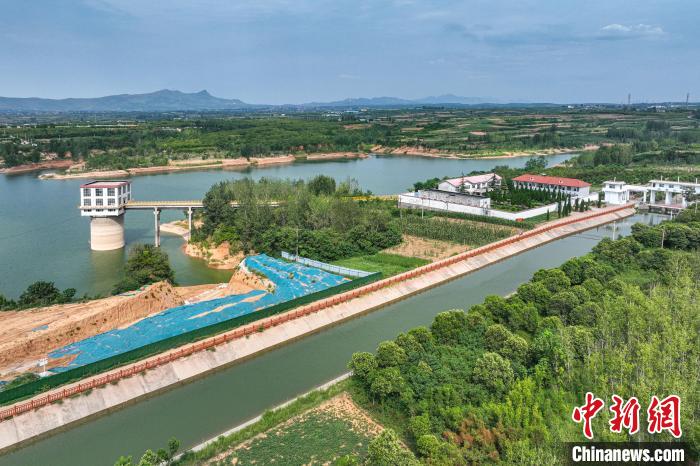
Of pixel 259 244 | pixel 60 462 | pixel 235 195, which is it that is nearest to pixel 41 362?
pixel 60 462

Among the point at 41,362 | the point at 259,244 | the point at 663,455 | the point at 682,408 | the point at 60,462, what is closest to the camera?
the point at 663,455

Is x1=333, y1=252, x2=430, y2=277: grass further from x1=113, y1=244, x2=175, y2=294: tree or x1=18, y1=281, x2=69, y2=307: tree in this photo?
x1=18, y1=281, x2=69, y2=307: tree

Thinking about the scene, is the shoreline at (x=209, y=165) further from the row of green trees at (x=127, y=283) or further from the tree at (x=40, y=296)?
the tree at (x=40, y=296)

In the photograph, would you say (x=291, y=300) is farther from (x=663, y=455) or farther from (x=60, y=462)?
(x=663, y=455)

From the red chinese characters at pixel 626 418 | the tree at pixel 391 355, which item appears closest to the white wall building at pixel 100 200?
the tree at pixel 391 355

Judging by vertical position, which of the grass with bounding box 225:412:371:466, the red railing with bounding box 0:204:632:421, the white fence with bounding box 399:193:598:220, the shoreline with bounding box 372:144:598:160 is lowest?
the grass with bounding box 225:412:371:466

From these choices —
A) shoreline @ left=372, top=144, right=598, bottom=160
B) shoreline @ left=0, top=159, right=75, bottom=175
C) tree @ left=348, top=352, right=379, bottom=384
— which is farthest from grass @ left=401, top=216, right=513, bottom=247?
shoreline @ left=0, top=159, right=75, bottom=175

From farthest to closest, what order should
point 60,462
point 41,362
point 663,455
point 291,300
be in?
point 291,300 → point 41,362 → point 60,462 → point 663,455
